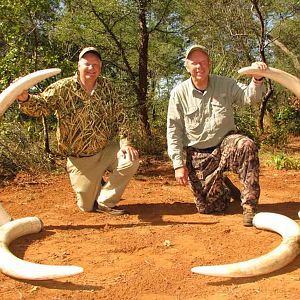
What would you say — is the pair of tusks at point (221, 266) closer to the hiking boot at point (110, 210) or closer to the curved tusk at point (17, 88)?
the curved tusk at point (17, 88)

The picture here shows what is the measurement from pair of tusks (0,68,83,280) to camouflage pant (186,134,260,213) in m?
1.56

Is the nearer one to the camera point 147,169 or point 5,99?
point 5,99

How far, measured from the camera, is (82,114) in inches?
189

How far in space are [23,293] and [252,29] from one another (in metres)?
9.69

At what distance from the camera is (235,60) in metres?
11.7

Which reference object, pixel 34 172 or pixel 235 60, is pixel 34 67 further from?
pixel 235 60

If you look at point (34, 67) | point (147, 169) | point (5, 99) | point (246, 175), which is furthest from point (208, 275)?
point (34, 67)

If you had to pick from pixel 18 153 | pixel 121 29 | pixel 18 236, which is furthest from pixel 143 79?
pixel 18 236

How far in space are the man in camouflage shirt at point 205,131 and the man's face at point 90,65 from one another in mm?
811

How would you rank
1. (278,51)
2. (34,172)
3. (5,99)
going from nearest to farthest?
Result: 1. (5,99)
2. (34,172)
3. (278,51)

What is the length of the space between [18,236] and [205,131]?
1963mm

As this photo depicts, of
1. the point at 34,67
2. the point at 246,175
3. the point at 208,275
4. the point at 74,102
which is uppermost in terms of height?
the point at 34,67

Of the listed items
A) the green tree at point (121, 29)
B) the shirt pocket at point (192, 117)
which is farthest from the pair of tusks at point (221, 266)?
the green tree at point (121, 29)

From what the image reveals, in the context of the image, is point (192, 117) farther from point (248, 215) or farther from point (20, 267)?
point (20, 267)
